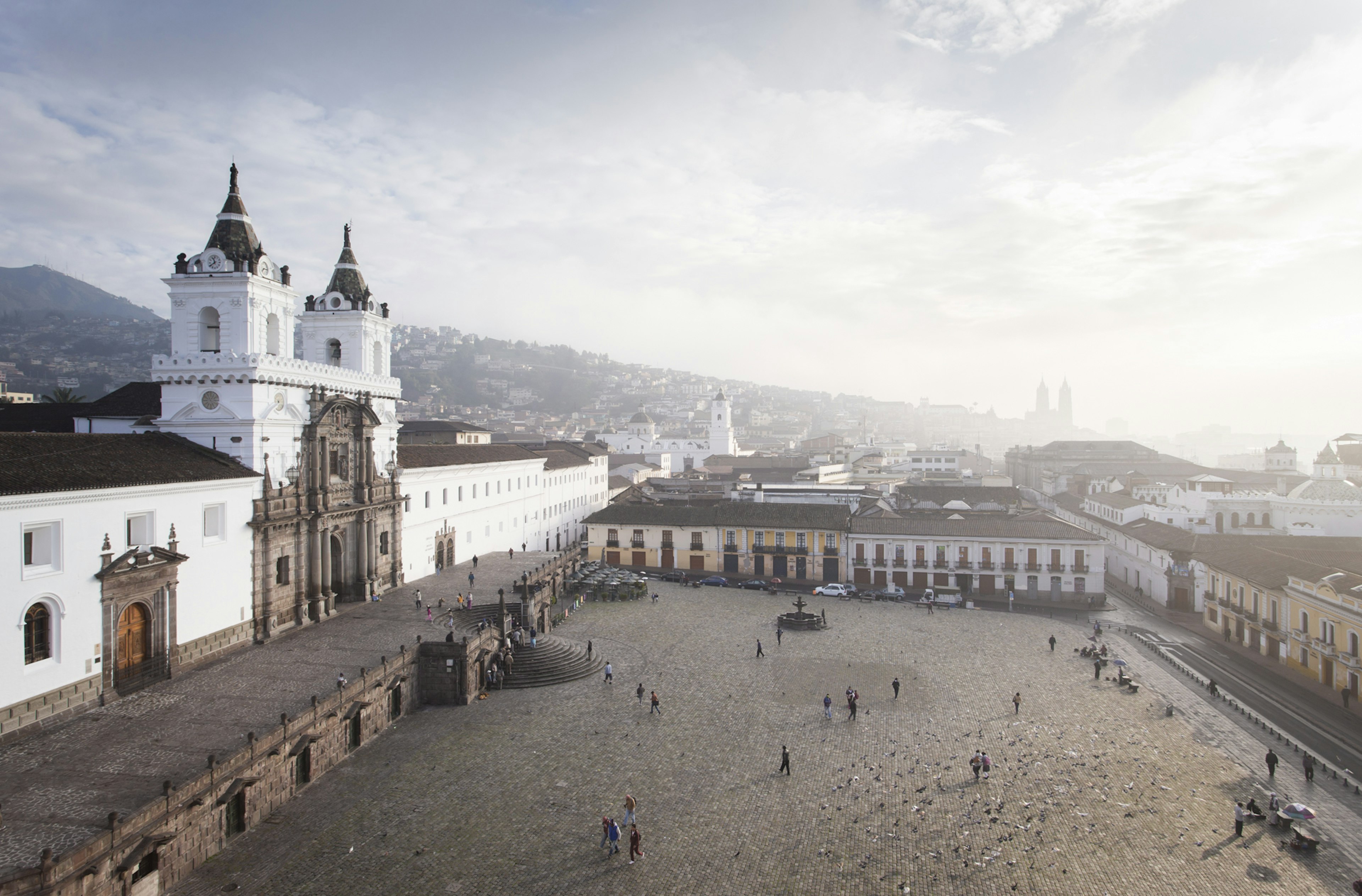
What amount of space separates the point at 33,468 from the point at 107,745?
7652 millimetres

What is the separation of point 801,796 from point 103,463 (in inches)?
881

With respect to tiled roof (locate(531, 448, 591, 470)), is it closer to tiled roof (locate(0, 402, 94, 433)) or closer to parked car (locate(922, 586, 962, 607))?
parked car (locate(922, 586, 962, 607))

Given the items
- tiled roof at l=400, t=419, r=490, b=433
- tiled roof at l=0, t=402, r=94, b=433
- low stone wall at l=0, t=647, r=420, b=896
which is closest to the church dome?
low stone wall at l=0, t=647, r=420, b=896

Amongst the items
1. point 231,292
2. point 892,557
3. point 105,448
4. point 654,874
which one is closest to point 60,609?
point 105,448

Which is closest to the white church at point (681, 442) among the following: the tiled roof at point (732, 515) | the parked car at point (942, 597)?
the tiled roof at point (732, 515)

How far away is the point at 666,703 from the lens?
26094 mm

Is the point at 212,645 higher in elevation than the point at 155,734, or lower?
higher

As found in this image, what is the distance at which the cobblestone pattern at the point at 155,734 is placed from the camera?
14.1m

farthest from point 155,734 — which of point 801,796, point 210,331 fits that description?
point 801,796

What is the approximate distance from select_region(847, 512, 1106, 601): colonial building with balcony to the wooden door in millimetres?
40163

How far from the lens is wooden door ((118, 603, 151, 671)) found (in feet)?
69.4

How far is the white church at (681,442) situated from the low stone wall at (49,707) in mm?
108890

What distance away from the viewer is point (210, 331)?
28.2 m

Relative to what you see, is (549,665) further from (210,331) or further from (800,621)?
(210,331)
